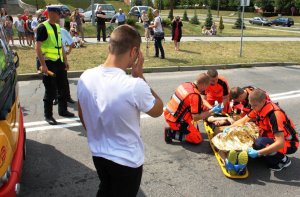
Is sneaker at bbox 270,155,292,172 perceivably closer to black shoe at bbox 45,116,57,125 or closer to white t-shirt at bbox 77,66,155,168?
white t-shirt at bbox 77,66,155,168

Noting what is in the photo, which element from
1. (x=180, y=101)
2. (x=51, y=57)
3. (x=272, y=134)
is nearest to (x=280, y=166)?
(x=272, y=134)

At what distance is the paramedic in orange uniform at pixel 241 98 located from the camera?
5.32 metres

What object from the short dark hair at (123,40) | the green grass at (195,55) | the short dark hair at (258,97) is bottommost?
the green grass at (195,55)

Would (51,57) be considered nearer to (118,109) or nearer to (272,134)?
(272,134)

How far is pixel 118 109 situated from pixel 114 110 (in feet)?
0.09

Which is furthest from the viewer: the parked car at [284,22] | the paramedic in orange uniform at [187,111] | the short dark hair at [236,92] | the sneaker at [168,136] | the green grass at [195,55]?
the parked car at [284,22]

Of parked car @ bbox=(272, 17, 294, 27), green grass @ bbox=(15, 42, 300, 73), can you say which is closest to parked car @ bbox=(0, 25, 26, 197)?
green grass @ bbox=(15, 42, 300, 73)

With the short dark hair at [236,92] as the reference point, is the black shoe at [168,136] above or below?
below

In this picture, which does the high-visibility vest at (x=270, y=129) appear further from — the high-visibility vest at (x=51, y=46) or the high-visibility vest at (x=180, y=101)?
the high-visibility vest at (x=51, y=46)

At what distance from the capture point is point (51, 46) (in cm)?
590

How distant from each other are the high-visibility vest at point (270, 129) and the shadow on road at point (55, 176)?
1870 mm

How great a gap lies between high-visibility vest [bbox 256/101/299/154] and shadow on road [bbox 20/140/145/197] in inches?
73.6

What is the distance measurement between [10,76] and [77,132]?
7.69 feet

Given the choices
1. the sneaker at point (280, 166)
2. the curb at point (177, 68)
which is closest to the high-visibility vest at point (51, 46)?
the sneaker at point (280, 166)
